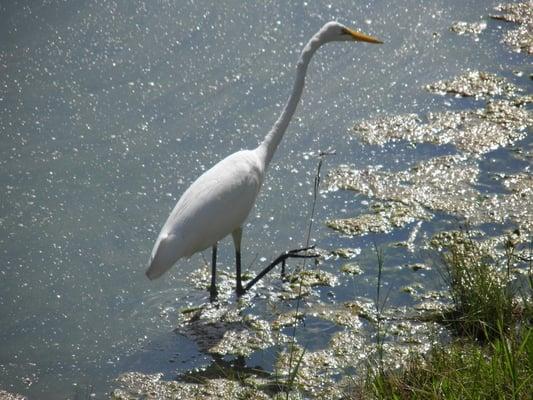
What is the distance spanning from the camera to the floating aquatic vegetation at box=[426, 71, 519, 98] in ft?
18.7

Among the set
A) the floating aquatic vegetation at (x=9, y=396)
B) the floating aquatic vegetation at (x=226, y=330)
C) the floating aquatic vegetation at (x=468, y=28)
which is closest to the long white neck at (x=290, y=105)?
the floating aquatic vegetation at (x=226, y=330)

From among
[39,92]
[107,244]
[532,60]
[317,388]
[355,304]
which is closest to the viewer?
[317,388]

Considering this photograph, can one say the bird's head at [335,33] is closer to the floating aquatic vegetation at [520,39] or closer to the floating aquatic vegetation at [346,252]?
the floating aquatic vegetation at [346,252]

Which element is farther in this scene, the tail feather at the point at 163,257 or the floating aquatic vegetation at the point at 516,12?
the floating aquatic vegetation at the point at 516,12

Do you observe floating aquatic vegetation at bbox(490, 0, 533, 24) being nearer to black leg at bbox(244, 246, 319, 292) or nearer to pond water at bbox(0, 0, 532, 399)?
pond water at bbox(0, 0, 532, 399)

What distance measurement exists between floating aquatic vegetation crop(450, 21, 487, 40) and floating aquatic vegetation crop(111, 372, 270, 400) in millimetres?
3646

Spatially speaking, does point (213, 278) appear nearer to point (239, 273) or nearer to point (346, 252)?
point (239, 273)

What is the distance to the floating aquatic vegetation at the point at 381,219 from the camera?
4633 millimetres

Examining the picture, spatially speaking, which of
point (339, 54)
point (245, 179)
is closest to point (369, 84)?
point (339, 54)

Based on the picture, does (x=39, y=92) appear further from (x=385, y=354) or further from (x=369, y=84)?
(x=385, y=354)

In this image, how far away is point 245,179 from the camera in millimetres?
4270

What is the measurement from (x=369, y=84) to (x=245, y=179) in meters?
1.90

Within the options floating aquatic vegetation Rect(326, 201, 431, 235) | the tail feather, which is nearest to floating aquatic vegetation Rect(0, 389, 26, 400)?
the tail feather

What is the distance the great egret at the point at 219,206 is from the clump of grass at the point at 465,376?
1187 millimetres
